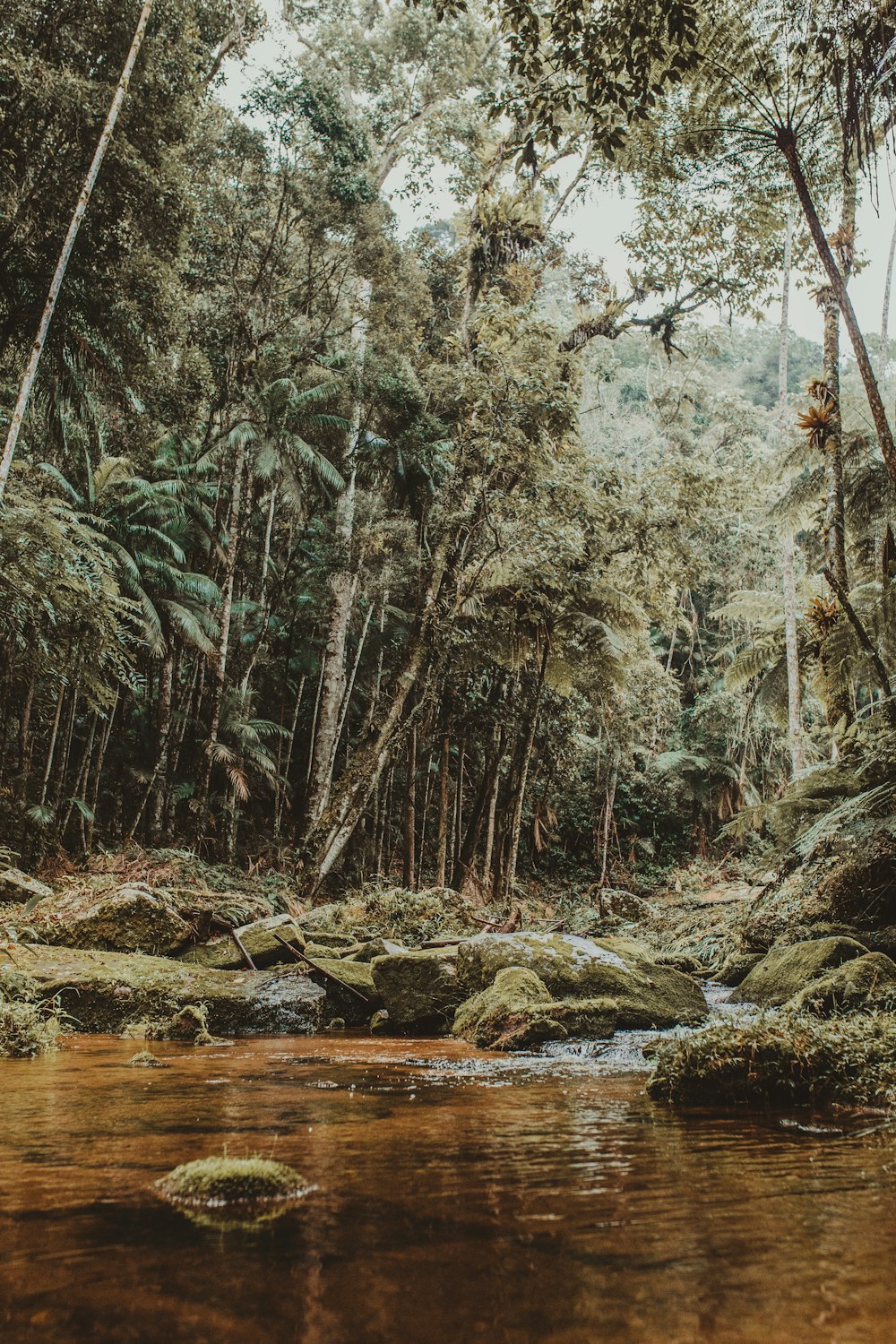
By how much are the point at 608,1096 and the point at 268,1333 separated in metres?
2.45

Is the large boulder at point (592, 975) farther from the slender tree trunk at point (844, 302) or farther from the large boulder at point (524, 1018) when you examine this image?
the slender tree trunk at point (844, 302)

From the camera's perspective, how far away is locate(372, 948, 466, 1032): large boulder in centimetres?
630

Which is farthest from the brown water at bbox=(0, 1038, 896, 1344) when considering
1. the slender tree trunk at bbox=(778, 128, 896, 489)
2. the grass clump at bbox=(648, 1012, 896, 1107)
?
the slender tree trunk at bbox=(778, 128, 896, 489)

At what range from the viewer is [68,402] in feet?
37.4

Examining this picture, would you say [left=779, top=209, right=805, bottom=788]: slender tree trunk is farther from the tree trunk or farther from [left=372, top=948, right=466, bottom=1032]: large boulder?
[left=372, top=948, right=466, bottom=1032]: large boulder

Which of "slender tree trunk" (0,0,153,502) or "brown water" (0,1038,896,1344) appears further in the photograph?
"slender tree trunk" (0,0,153,502)

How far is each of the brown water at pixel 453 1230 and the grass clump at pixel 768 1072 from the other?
11.6 inches

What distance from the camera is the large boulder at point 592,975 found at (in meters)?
5.91

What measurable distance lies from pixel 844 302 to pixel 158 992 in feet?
29.6

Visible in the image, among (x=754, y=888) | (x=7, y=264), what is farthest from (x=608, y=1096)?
(x=754, y=888)

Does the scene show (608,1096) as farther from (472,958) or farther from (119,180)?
(119,180)

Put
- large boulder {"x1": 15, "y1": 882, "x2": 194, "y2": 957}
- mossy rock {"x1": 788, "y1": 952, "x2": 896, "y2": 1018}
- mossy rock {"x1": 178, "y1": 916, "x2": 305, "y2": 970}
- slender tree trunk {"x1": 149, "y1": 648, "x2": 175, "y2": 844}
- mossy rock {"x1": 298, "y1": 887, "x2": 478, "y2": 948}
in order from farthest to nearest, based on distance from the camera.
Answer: slender tree trunk {"x1": 149, "y1": 648, "x2": 175, "y2": 844} < mossy rock {"x1": 298, "y1": 887, "x2": 478, "y2": 948} < mossy rock {"x1": 178, "y1": 916, "x2": 305, "y2": 970} < large boulder {"x1": 15, "y1": 882, "x2": 194, "y2": 957} < mossy rock {"x1": 788, "y1": 952, "x2": 896, "y2": 1018}

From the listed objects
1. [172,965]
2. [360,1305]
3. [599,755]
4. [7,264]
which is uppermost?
[7,264]

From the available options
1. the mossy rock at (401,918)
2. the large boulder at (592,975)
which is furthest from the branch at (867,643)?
the mossy rock at (401,918)
